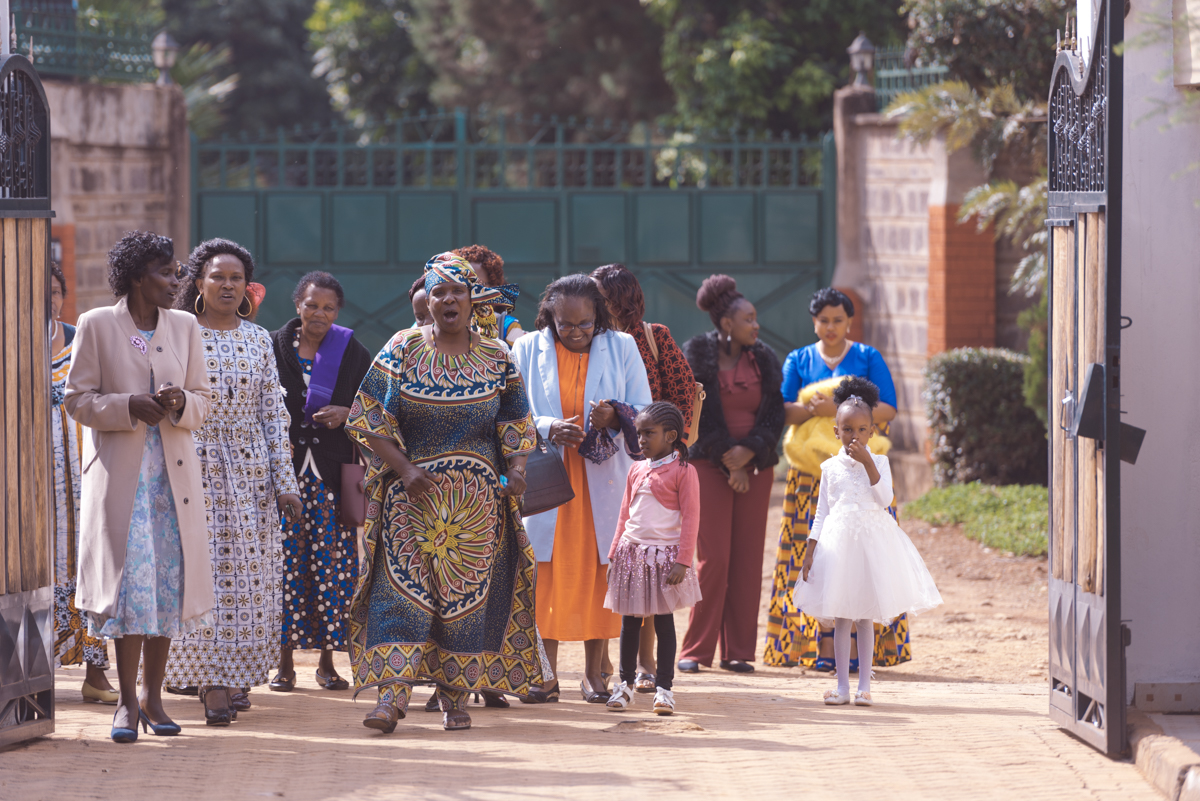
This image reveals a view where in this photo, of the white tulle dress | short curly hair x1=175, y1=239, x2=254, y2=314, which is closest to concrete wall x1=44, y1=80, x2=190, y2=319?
short curly hair x1=175, y1=239, x2=254, y2=314

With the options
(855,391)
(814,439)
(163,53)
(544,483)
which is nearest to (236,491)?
(544,483)

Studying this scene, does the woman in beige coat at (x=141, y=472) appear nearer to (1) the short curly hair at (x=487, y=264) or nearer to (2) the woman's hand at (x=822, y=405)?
(1) the short curly hair at (x=487, y=264)

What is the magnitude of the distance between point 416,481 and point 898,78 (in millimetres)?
9714

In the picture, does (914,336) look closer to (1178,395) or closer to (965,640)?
(965,640)

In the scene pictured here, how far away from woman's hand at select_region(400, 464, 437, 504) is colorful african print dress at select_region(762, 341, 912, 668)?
2668mm

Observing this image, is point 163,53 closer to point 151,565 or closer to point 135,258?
point 135,258

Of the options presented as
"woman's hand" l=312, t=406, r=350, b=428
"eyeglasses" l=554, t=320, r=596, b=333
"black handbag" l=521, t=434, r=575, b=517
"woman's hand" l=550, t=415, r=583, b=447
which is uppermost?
"eyeglasses" l=554, t=320, r=596, b=333

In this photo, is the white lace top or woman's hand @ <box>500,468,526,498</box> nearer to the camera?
woman's hand @ <box>500,468,526,498</box>

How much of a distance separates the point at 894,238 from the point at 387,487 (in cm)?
877

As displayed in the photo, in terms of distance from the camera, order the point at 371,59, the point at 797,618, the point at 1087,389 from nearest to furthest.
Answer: the point at 1087,389 → the point at 797,618 → the point at 371,59

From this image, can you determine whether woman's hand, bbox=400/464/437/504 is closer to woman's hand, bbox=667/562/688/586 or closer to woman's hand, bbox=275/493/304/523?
woman's hand, bbox=275/493/304/523

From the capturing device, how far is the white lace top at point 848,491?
6.49 m

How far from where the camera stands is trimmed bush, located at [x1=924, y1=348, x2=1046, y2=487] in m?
12.2

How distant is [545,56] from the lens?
22719mm
